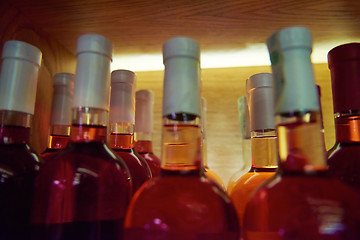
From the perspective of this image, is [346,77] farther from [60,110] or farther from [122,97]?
[60,110]

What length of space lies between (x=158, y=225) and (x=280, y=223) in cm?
14

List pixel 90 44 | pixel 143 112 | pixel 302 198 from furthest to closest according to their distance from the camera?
pixel 143 112, pixel 90 44, pixel 302 198

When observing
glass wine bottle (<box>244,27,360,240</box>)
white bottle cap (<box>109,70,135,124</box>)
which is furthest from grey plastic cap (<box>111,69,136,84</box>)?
glass wine bottle (<box>244,27,360,240</box>)

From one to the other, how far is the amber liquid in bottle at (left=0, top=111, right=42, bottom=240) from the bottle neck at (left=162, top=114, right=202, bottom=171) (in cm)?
22

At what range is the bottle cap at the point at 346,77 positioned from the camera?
19.4 inches

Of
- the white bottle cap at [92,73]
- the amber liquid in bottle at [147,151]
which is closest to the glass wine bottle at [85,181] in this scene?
the white bottle cap at [92,73]

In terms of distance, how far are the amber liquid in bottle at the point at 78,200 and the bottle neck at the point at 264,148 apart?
30 centimetres

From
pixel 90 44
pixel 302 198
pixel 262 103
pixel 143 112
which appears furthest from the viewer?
pixel 143 112

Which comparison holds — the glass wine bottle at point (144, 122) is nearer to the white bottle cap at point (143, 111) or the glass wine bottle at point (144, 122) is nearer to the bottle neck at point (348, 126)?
the white bottle cap at point (143, 111)

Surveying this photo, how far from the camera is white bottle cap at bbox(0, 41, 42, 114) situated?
449mm

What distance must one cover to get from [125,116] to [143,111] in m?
0.15

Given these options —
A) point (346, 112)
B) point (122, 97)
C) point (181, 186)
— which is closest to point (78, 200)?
point (181, 186)

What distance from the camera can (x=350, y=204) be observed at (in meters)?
0.33

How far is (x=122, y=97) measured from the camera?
600 millimetres
